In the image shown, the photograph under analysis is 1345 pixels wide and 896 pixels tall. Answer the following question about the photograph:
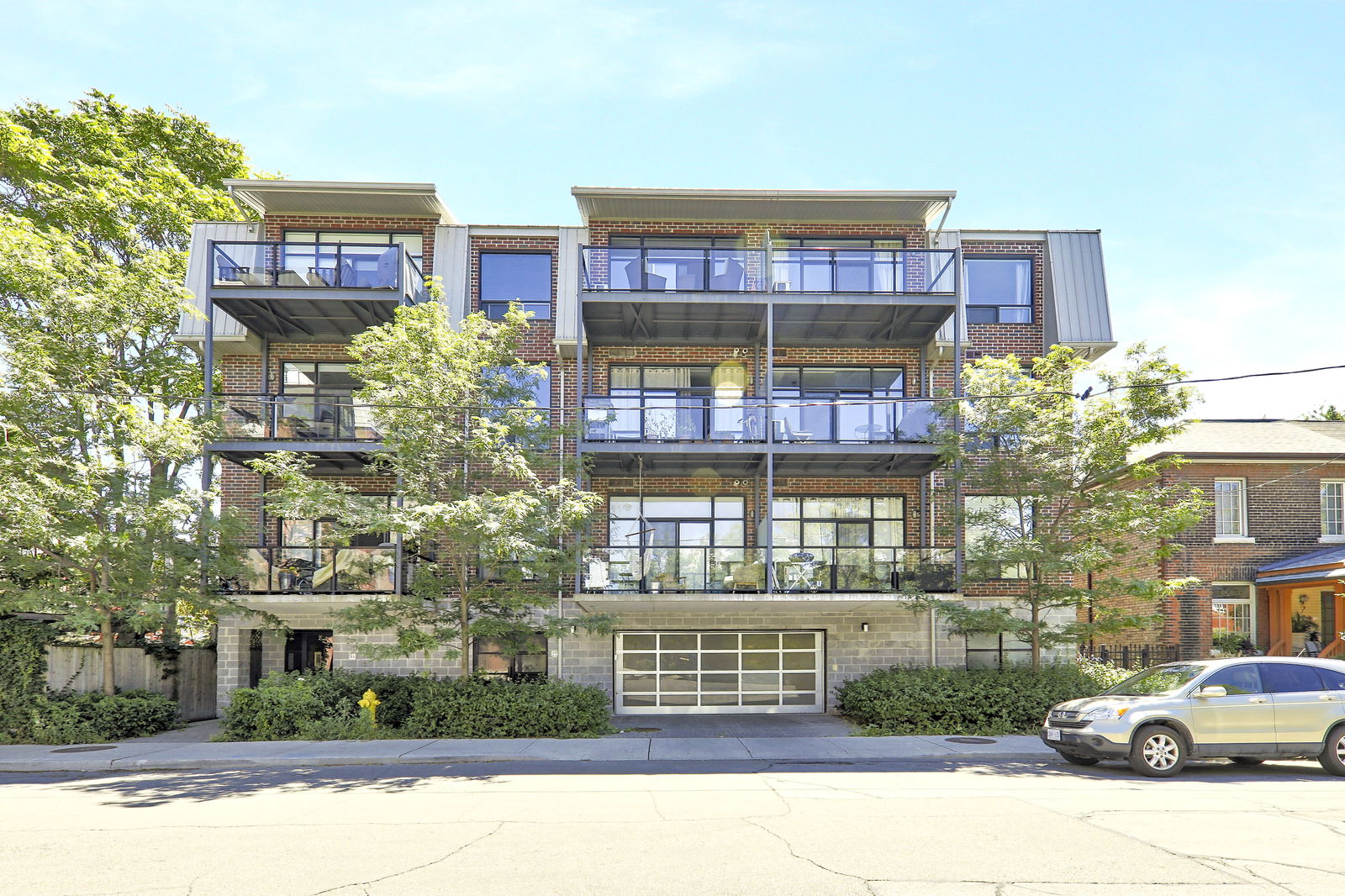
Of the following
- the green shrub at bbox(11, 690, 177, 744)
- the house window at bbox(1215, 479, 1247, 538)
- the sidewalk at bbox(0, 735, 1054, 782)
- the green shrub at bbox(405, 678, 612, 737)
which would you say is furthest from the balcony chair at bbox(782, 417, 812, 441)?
the house window at bbox(1215, 479, 1247, 538)

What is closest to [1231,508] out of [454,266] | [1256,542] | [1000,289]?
[1256,542]

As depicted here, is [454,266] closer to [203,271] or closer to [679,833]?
[203,271]

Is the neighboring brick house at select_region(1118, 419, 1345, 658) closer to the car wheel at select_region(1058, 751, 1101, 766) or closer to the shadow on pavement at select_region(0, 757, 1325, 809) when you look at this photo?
the shadow on pavement at select_region(0, 757, 1325, 809)

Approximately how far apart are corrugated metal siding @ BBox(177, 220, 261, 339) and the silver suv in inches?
718

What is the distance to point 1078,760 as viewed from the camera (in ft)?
41.4

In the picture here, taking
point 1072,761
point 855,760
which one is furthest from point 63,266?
point 1072,761

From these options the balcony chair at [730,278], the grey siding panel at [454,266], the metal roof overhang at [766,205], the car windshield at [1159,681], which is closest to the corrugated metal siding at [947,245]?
the metal roof overhang at [766,205]

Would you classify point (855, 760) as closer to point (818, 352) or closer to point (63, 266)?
point (818, 352)

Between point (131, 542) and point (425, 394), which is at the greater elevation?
point (425, 394)

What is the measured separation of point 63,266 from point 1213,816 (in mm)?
19756

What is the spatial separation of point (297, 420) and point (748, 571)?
380 inches

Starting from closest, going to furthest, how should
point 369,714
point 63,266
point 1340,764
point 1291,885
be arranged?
point 1291,885 → point 1340,764 → point 369,714 → point 63,266

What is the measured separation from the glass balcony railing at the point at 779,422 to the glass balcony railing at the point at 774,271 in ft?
8.00

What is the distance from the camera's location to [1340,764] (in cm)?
1149
